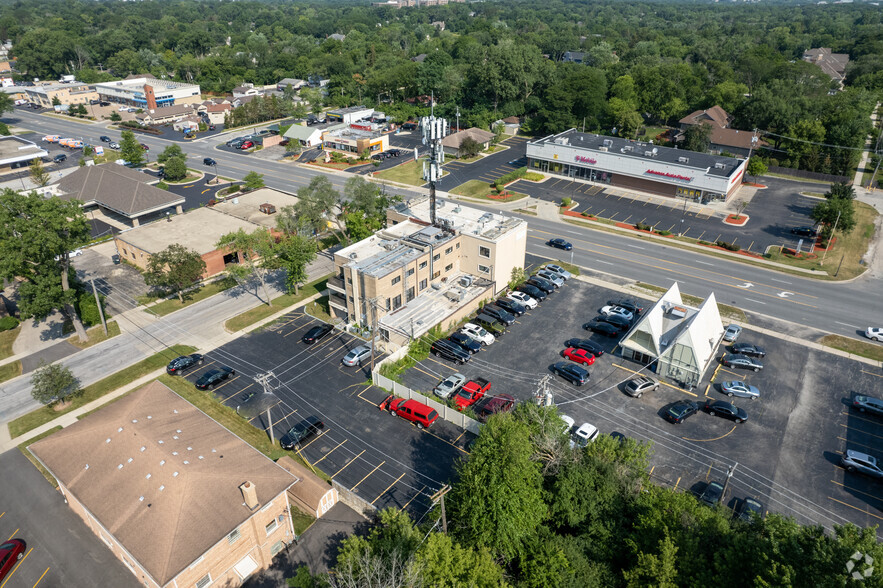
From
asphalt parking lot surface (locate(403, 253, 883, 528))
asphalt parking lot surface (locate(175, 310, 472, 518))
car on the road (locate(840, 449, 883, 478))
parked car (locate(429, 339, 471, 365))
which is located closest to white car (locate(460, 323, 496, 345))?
asphalt parking lot surface (locate(403, 253, 883, 528))

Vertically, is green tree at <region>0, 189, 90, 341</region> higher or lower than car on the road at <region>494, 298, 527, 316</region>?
higher

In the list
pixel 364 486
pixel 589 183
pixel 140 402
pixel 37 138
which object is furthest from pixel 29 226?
pixel 37 138

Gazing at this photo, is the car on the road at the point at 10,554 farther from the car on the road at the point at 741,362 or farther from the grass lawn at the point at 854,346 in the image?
the grass lawn at the point at 854,346

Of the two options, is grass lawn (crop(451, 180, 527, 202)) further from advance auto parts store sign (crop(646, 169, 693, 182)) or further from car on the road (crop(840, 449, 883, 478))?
car on the road (crop(840, 449, 883, 478))

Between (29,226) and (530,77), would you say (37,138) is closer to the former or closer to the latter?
(29,226)

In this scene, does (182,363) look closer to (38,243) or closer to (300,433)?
(300,433)

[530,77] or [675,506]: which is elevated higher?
[530,77]
